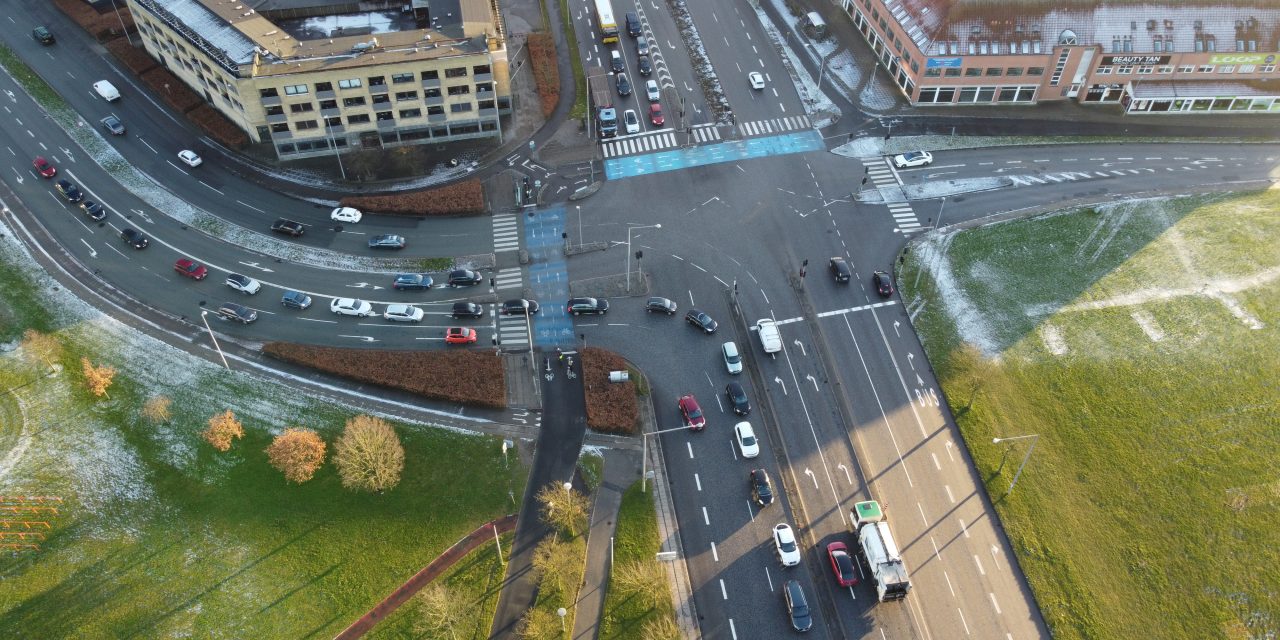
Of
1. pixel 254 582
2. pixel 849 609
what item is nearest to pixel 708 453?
pixel 849 609

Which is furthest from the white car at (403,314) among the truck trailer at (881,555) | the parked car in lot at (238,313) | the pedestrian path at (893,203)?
the pedestrian path at (893,203)

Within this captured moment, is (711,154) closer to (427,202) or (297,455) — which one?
(427,202)

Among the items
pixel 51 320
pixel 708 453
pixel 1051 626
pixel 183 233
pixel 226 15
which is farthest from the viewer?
pixel 226 15

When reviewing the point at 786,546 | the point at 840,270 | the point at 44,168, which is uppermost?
the point at 44,168

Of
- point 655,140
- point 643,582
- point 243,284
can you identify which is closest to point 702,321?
point 643,582

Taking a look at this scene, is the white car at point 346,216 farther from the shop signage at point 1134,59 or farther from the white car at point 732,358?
the shop signage at point 1134,59

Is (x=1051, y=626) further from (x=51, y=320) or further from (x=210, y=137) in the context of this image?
(x=210, y=137)

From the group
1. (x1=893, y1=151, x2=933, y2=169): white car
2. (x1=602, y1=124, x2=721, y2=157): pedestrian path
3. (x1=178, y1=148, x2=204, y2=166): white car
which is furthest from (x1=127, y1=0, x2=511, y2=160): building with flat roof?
(x1=893, y1=151, x2=933, y2=169): white car
